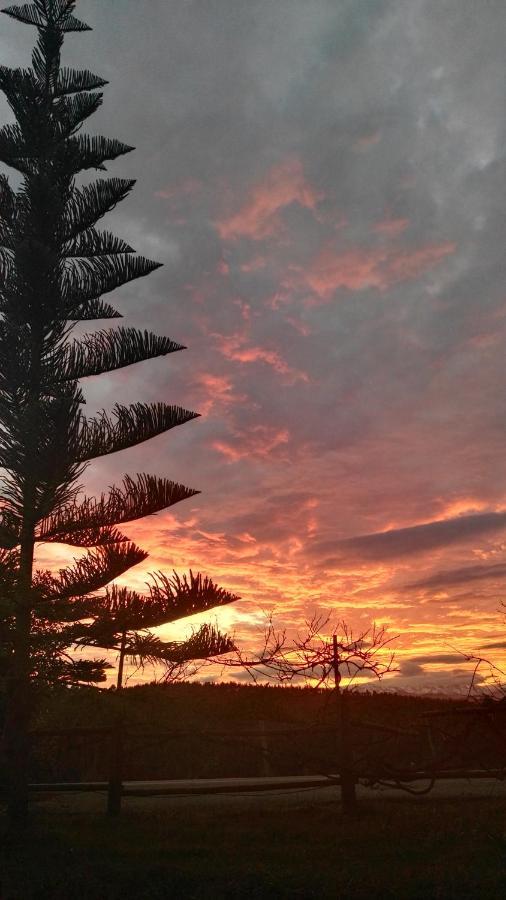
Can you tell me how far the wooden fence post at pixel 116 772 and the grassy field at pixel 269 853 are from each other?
0.17 metres

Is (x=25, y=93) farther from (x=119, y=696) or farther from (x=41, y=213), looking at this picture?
(x=119, y=696)

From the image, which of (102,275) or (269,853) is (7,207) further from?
(269,853)

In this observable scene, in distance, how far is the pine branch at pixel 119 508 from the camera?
9.59 m

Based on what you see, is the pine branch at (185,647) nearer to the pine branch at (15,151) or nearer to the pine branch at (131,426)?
the pine branch at (131,426)

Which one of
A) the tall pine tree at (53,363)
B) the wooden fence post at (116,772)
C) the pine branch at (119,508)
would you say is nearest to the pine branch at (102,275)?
the tall pine tree at (53,363)

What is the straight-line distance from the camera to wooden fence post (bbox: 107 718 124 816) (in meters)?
8.70

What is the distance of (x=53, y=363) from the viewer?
998 cm

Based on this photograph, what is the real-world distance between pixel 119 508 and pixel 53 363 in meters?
2.25

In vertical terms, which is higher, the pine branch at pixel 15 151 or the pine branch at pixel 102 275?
the pine branch at pixel 15 151

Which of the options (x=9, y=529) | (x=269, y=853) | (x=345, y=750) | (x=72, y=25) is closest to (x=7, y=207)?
(x=72, y=25)

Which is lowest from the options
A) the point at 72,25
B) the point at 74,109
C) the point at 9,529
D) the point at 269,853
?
the point at 269,853

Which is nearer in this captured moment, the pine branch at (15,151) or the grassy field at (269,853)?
the grassy field at (269,853)

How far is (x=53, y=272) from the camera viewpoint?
1005 centimetres

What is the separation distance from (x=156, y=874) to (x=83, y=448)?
17.5 feet
